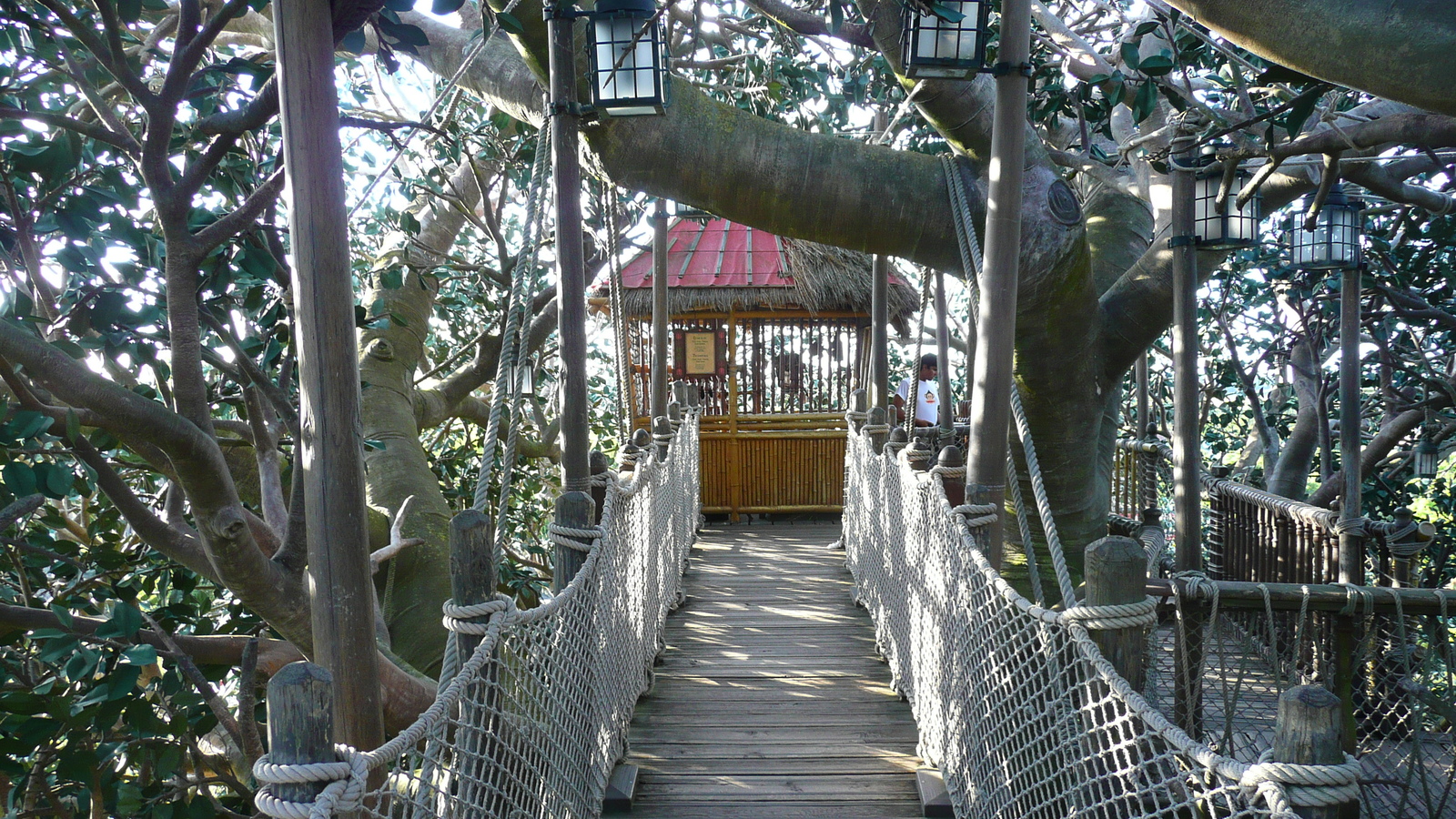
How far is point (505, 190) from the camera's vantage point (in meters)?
6.70

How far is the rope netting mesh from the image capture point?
59.4 inches

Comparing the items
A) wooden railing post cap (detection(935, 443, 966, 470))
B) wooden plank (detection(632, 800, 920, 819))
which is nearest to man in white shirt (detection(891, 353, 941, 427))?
wooden railing post cap (detection(935, 443, 966, 470))

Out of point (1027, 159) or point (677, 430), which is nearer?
point (1027, 159)

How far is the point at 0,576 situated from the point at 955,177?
3.93 m

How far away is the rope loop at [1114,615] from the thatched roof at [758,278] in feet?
21.6

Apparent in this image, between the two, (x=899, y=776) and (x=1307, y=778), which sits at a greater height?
(x=1307, y=778)

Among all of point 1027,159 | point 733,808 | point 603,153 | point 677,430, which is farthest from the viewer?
point 677,430

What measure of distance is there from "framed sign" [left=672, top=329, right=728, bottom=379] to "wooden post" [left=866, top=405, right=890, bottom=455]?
3.30m

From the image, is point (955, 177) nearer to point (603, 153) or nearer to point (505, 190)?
point (603, 153)

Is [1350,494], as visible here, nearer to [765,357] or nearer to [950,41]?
[950,41]

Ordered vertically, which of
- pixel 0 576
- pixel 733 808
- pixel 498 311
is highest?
pixel 498 311

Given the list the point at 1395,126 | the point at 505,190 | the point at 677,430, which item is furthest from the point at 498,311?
the point at 1395,126

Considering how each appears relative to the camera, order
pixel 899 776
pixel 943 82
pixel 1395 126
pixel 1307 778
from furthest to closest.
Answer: pixel 943 82
pixel 899 776
pixel 1395 126
pixel 1307 778

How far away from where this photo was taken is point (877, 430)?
5.82 meters
